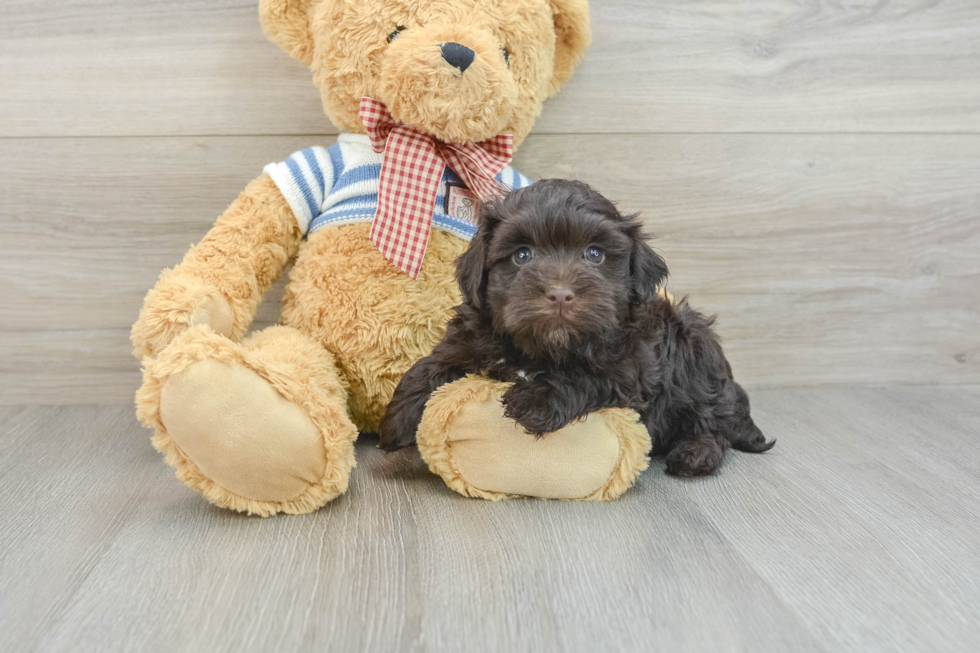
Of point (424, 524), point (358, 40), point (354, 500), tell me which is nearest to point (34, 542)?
point (354, 500)

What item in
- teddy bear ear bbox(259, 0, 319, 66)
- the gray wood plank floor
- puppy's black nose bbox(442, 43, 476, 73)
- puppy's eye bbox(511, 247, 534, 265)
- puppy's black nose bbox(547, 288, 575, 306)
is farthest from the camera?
teddy bear ear bbox(259, 0, 319, 66)

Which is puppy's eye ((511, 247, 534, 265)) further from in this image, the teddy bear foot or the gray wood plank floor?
the gray wood plank floor

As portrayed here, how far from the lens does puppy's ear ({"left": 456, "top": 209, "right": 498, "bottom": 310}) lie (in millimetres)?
1345

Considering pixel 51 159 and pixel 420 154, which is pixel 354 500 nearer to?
pixel 420 154

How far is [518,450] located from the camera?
4.54 ft

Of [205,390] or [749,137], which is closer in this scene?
[205,390]

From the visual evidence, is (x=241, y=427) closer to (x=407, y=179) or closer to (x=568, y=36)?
(x=407, y=179)

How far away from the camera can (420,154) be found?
1615 millimetres

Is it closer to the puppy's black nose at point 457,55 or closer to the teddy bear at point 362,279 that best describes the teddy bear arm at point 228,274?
the teddy bear at point 362,279

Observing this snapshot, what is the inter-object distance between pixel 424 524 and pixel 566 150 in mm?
1168

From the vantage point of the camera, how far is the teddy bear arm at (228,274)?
147cm

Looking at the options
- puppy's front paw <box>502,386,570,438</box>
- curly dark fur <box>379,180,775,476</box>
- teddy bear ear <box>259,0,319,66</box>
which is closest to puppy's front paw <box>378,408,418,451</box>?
curly dark fur <box>379,180,775,476</box>

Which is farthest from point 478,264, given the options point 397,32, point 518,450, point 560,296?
point 397,32

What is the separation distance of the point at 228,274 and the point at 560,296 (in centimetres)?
83
